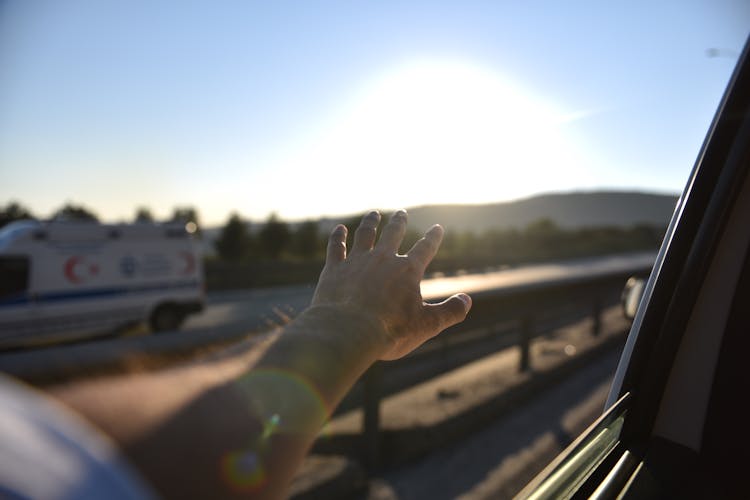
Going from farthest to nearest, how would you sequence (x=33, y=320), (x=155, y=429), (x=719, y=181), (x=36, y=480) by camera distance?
(x=33, y=320)
(x=719, y=181)
(x=155, y=429)
(x=36, y=480)

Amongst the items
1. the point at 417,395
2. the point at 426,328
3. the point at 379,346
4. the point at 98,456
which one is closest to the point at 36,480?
the point at 98,456

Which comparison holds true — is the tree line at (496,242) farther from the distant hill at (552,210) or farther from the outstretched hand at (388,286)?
the outstretched hand at (388,286)

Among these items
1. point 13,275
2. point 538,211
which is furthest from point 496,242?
point 538,211

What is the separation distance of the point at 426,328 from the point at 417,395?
5209mm

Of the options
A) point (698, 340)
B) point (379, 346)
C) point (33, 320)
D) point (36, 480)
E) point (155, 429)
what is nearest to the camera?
point (36, 480)

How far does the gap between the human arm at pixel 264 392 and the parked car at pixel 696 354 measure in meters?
0.77

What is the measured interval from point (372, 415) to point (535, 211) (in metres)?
2.99

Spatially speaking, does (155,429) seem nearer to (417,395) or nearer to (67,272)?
(417,395)

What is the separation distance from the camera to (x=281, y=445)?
724mm

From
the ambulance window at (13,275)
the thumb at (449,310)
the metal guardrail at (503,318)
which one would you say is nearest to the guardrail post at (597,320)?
the metal guardrail at (503,318)

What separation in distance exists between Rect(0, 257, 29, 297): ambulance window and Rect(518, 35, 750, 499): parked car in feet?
46.2

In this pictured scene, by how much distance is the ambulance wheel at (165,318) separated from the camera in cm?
1561

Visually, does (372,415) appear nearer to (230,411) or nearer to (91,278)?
(230,411)

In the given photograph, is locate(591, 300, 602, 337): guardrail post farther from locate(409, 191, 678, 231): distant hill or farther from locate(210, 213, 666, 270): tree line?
locate(210, 213, 666, 270): tree line
